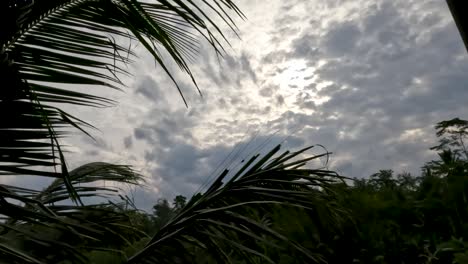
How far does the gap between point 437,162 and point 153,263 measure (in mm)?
1890

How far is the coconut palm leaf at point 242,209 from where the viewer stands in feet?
6.93

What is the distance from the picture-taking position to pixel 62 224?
1.40 m

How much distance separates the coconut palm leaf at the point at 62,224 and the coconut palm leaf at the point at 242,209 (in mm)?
231

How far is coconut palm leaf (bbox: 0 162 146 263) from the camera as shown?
138 cm

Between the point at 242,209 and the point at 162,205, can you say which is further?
the point at 162,205

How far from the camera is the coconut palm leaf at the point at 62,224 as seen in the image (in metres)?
1.38

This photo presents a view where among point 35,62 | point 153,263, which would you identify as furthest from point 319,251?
point 35,62

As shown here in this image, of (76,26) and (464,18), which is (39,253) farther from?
(464,18)

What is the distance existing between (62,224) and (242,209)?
3.42 ft

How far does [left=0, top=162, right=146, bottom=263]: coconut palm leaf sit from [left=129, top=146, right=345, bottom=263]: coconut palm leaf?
0.23m

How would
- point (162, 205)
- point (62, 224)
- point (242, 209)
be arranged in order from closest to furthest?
point (62, 224)
point (242, 209)
point (162, 205)

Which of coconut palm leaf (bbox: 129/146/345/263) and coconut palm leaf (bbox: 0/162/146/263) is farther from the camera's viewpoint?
coconut palm leaf (bbox: 129/146/345/263)

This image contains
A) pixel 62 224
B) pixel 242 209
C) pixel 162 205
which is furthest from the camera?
pixel 162 205

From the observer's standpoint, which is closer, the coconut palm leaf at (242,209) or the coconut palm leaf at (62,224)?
the coconut palm leaf at (62,224)
